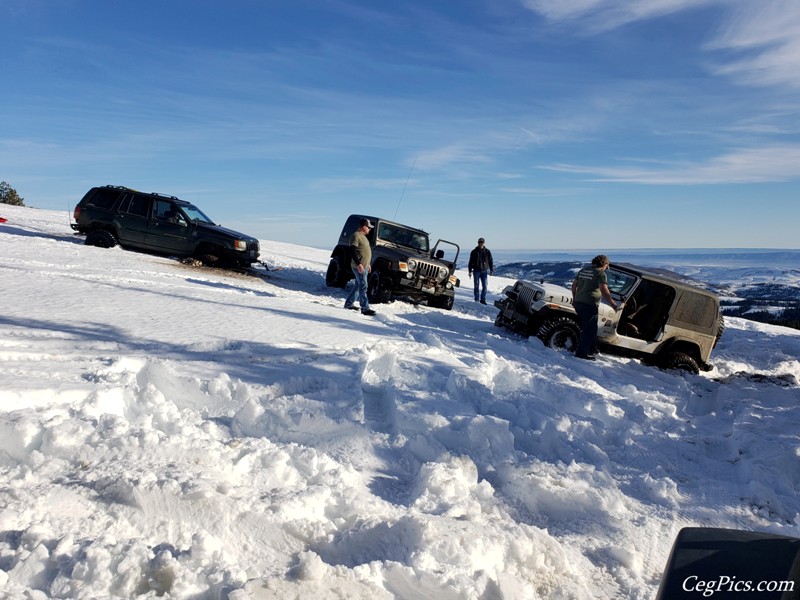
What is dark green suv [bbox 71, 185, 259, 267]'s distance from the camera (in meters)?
15.4

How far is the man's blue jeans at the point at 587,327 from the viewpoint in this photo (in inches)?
374

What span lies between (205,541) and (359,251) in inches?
313

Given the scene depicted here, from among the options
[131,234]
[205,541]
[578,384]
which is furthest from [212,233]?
[205,541]

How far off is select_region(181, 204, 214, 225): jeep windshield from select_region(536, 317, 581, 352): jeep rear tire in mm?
9919

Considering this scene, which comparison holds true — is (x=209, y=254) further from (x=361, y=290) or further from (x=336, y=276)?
(x=361, y=290)

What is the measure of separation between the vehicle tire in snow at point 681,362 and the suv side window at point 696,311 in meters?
0.57

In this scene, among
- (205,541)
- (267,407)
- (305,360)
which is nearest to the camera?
(205,541)

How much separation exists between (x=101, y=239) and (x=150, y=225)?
4.39ft

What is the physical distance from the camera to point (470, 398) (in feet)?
20.0

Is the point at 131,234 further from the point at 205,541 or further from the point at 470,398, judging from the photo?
the point at 205,541

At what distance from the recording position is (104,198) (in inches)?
612

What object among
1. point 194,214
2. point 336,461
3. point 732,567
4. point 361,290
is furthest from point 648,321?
point 194,214

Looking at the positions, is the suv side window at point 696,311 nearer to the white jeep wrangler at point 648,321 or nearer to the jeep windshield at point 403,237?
the white jeep wrangler at point 648,321

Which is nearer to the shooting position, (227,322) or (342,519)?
(342,519)
